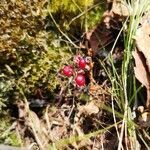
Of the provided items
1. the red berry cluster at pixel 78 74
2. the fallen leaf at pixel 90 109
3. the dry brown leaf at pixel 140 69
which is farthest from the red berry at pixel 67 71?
the dry brown leaf at pixel 140 69

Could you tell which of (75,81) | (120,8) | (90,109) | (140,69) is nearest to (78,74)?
(75,81)

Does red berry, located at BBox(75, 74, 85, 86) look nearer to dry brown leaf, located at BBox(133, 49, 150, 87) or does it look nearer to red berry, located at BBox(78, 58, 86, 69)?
red berry, located at BBox(78, 58, 86, 69)

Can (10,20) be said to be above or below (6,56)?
above

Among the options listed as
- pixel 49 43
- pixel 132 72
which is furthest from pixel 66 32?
pixel 132 72

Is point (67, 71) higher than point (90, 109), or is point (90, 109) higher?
Result: point (67, 71)

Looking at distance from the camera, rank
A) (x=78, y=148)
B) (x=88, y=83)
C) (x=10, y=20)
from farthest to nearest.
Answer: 1. (x=88, y=83)
2. (x=78, y=148)
3. (x=10, y=20)

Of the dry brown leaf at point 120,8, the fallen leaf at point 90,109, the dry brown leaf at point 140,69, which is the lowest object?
the fallen leaf at point 90,109

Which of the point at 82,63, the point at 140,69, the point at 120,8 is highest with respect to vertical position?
the point at 120,8

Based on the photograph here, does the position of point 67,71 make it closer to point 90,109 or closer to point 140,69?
point 90,109

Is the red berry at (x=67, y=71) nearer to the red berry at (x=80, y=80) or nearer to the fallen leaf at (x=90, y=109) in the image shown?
the red berry at (x=80, y=80)

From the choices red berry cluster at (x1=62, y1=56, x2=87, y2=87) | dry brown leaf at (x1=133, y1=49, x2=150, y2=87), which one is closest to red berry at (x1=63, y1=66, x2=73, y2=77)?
red berry cluster at (x1=62, y1=56, x2=87, y2=87)

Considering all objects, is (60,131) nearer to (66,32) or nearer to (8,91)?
(8,91)
